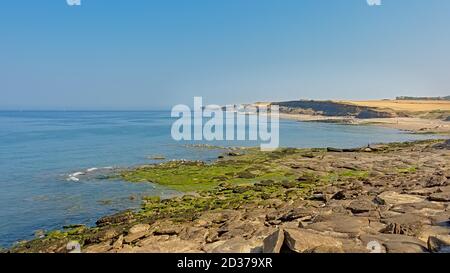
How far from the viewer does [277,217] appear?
17.2m

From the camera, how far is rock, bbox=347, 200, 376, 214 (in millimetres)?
15703

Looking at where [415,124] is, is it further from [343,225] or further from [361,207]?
[343,225]

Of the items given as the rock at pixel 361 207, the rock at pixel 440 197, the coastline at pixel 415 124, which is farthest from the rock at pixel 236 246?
the coastline at pixel 415 124

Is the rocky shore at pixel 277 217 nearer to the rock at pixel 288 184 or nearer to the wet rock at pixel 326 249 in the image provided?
the wet rock at pixel 326 249

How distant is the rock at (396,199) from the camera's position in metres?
17.0

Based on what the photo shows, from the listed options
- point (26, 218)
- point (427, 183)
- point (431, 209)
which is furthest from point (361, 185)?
point (26, 218)

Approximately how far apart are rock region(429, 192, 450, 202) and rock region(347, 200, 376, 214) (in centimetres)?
278

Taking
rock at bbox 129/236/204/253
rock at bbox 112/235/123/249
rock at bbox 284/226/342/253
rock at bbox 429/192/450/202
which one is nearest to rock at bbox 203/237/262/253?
rock at bbox 129/236/204/253

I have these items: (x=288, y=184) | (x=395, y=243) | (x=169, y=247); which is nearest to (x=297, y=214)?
(x=169, y=247)

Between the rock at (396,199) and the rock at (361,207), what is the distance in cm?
75

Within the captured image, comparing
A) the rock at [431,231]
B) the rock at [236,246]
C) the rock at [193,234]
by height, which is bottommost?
the rock at [193,234]

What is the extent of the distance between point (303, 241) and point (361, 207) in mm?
7021

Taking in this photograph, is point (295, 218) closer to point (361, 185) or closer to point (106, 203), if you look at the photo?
point (361, 185)

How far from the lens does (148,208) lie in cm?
2383
